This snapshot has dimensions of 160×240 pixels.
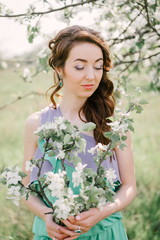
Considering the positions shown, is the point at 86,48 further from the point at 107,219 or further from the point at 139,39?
the point at 139,39

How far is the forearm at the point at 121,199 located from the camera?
6.24 feet

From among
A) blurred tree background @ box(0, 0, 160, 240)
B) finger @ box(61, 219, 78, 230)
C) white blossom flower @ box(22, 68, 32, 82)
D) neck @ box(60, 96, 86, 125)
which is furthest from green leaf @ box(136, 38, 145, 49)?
finger @ box(61, 219, 78, 230)

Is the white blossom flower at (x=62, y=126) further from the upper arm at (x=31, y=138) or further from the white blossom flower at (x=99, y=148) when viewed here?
the upper arm at (x=31, y=138)

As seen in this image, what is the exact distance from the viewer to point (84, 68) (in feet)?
6.56

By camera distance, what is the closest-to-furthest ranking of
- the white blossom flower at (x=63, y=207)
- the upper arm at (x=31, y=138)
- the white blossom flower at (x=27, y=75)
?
the white blossom flower at (x=63, y=207) < the upper arm at (x=31, y=138) < the white blossom flower at (x=27, y=75)

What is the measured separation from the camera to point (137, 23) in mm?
3250

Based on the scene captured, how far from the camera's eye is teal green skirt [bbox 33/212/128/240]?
203 centimetres

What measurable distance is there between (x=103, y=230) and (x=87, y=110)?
2.01 feet

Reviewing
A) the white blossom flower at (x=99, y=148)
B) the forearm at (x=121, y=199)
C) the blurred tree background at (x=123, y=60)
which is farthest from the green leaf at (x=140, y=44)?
the white blossom flower at (x=99, y=148)

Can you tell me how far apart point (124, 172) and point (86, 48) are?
0.64 meters

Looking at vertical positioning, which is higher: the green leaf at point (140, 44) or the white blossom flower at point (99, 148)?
the green leaf at point (140, 44)

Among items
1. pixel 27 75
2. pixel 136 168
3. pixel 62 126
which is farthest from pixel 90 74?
pixel 136 168

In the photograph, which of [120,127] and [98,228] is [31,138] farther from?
[120,127]

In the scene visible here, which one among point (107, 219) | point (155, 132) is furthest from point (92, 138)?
point (155, 132)
